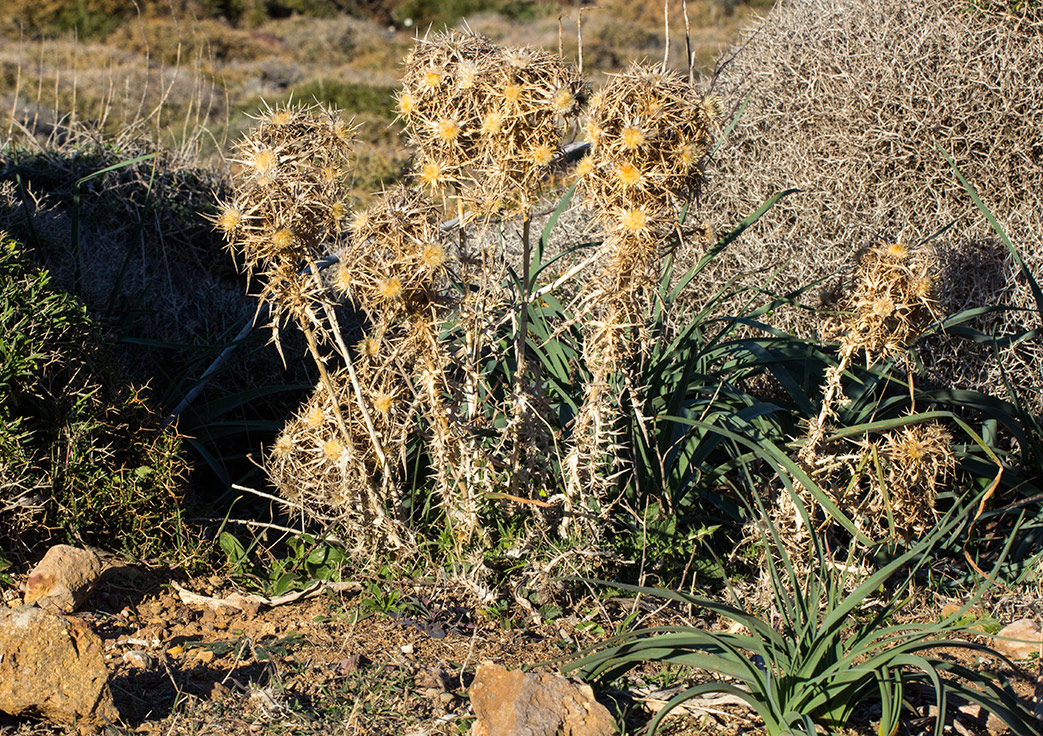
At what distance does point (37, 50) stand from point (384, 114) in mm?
9453

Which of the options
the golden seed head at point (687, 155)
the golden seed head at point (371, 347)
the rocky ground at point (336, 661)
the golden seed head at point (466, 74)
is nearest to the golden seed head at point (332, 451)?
the golden seed head at point (371, 347)

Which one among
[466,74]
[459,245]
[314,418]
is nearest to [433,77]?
[466,74]

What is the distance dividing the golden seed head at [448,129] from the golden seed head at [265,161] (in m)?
0.38

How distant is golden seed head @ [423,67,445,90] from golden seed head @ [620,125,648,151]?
0.42 meters

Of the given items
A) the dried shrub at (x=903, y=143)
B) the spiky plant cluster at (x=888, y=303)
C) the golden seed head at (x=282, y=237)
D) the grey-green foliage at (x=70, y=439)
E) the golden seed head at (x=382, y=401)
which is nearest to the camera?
the golden seed head at (x=282, y=237)

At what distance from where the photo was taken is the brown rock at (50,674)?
1.79 m

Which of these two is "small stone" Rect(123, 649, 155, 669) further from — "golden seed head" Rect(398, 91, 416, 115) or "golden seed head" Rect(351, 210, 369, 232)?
"golden seed head" Rect(398, 91, 416, 115)

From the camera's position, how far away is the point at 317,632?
7.48ft

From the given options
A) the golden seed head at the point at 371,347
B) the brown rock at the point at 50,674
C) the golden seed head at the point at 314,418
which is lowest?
the brown rock at the point at 50,674

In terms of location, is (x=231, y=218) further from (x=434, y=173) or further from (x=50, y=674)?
(x=50, y=674)

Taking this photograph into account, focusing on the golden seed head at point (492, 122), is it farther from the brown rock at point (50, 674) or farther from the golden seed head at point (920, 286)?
the brown rock at point (50, 674)

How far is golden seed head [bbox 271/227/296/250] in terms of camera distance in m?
1.95

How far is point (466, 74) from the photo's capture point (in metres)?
1.85

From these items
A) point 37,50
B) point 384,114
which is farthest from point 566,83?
point 37,50
